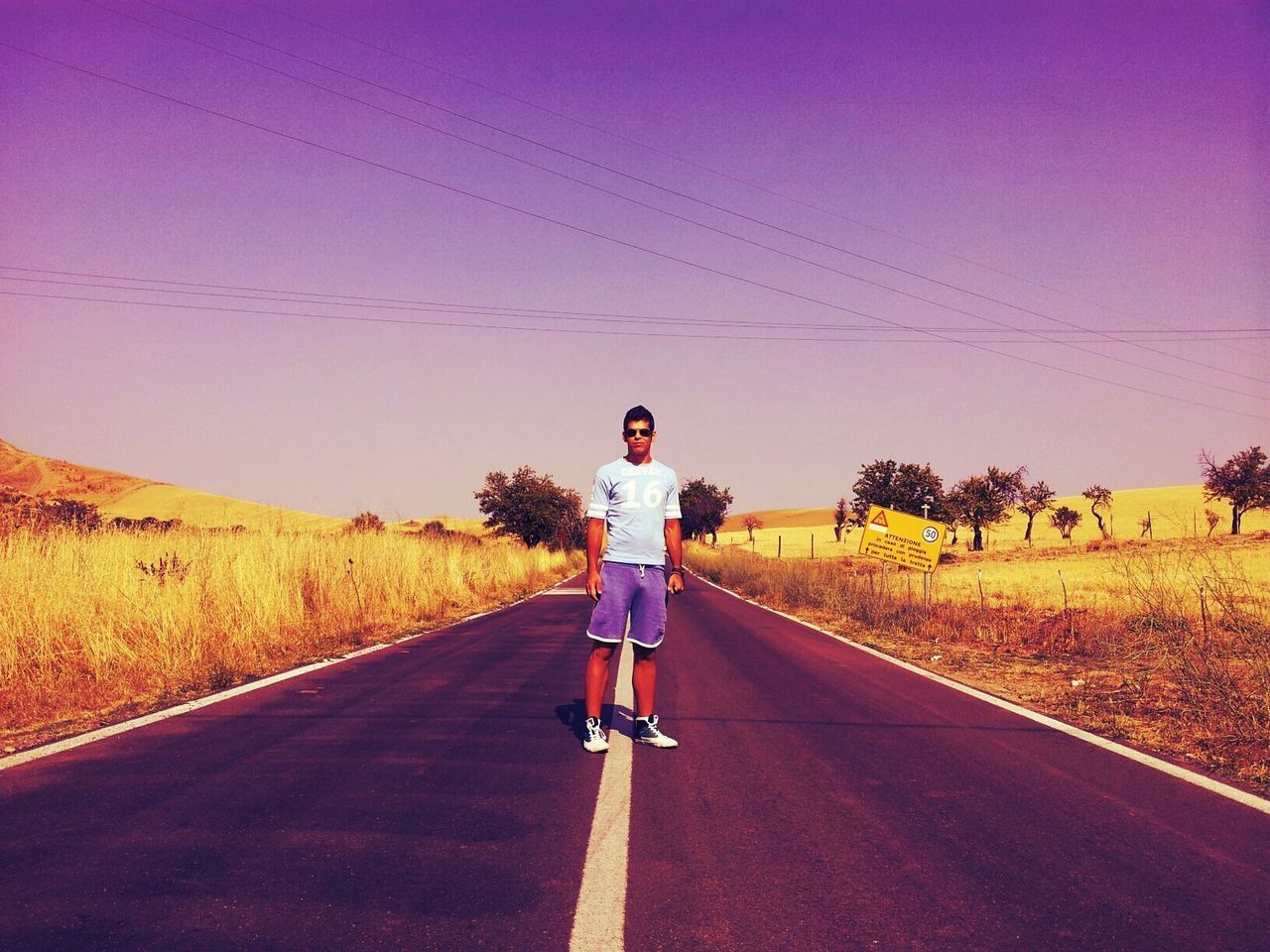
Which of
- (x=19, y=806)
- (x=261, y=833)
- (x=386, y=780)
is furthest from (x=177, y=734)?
(x=261, y=833)

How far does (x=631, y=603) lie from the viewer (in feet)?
17.5

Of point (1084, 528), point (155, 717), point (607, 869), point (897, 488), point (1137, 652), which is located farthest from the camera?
point (1084, 528)

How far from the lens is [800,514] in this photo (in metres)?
174

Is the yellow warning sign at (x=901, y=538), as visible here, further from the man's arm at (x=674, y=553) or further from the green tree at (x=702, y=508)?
the green tree at (x=702, y=508)

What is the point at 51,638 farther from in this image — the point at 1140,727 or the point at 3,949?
the point at 1140,727

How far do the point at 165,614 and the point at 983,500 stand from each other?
214 feet

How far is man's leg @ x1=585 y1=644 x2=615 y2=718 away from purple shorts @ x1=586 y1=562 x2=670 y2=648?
96mm

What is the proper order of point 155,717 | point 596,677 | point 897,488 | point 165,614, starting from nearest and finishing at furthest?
point 596,677
point 155,717
point 165,614
point 897,488

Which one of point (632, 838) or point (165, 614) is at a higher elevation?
point (165, 614)

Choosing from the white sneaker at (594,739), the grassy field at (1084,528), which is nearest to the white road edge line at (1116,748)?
the white sneaker at (594,739)

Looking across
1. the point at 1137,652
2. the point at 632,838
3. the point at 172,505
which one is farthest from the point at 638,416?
the point at 172,505

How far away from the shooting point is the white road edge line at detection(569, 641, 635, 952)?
2.69m

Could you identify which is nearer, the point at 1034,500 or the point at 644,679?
the point at 644,679

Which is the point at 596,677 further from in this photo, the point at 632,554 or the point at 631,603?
the point at 632,554
